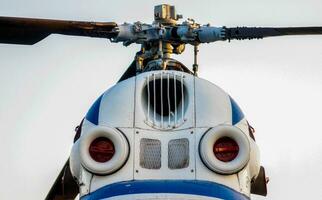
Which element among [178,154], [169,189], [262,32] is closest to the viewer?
[169,189]

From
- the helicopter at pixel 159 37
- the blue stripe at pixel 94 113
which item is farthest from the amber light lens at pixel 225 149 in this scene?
the blue stripe at pixel 94 113

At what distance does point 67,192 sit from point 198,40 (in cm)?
277

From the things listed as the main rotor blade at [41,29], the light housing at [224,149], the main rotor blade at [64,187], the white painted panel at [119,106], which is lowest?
the light housing at [224,149]

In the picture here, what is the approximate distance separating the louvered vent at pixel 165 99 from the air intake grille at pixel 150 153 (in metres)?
0.26

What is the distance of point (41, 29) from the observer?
35.2 feet

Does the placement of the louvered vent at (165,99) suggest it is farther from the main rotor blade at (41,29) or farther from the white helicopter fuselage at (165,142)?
the main rotor blade at (41,29)

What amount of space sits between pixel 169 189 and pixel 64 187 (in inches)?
116

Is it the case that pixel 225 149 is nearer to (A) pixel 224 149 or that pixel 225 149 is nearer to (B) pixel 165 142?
(A) pixel 224 149

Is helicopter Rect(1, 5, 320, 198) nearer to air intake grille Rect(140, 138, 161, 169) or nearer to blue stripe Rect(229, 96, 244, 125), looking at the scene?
air intake grille Rect(140, 138, 161, 169)

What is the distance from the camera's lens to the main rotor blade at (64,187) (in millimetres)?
10734

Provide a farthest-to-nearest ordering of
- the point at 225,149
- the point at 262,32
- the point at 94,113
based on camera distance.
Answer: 1. the point at 262,32
2. the point at 94,113
3. the point at 225,149

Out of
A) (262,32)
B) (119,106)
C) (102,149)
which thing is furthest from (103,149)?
(262,32)

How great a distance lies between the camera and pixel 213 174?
28.4ft

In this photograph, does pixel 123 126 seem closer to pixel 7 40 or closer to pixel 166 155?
pixel 166 155
